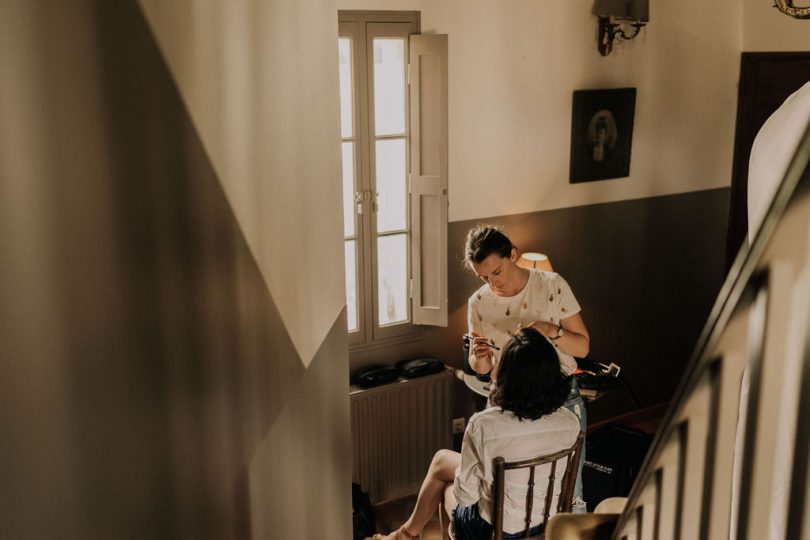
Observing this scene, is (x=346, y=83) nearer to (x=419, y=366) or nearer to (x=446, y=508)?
(x=419, y=366)

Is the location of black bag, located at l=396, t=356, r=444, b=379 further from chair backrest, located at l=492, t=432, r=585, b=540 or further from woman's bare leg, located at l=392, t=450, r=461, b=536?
chair backrest, located at l=492, t=432, r=585, b=540

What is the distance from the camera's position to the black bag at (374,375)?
4113 millimetres

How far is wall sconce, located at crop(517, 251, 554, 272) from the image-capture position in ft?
13.8

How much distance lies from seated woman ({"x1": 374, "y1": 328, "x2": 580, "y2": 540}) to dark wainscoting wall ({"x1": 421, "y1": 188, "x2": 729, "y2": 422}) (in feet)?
5.99

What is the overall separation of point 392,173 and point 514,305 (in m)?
1.24

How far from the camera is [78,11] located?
57 centimetres

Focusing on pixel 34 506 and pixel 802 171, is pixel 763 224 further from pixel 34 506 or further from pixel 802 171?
pixel 34 506

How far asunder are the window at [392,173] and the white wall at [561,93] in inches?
6.6

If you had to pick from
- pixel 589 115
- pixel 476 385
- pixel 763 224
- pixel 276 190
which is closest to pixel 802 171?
pixel 763 224

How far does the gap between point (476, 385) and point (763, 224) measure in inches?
134

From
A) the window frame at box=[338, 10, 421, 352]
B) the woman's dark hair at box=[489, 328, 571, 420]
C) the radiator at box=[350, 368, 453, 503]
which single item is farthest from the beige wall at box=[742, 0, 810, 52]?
the woman's dark hair at box=[489, 328, 571, 420]

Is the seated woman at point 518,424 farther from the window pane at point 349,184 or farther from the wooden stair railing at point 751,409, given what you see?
the wooden stair railing at point 751,409

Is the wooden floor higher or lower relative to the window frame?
lower

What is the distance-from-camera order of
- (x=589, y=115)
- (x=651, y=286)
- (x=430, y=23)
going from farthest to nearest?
(x=651, y=286) → (x=589, y=115) → (x=430, y=23)
